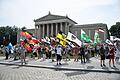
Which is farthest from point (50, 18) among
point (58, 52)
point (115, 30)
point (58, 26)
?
point (58, 52)

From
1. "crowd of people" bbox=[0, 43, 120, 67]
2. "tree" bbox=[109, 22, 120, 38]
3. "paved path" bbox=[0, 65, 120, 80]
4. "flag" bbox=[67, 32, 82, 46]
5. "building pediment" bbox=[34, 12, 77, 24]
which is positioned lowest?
"paved path" bbox=[0, 65, 120, 80]

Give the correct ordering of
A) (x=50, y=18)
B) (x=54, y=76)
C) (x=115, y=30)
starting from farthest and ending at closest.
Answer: (x=115, y=30) → (x=50, y=18) → (x=54, y=76)

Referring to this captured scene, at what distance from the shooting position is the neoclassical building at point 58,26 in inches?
3780

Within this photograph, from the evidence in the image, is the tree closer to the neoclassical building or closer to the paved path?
the neoclassical building

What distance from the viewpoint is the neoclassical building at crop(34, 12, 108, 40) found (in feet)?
315

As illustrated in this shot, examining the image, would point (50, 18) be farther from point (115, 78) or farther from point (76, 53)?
point (115, 78)

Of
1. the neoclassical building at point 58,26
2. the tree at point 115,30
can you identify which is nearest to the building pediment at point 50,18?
the neoclassical building at point 58,26

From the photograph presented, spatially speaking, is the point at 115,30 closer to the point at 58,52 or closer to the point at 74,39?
the point at 74,39

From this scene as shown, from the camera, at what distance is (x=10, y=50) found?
28688 millimetres

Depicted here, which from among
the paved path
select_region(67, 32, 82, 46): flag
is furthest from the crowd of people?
the paved path

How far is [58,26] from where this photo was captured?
102 metres

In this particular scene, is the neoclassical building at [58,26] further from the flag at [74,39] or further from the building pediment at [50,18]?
the flag at [74,39]

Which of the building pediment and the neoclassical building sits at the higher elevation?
the building pediment

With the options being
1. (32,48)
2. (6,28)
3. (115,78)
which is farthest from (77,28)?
(115,78)
